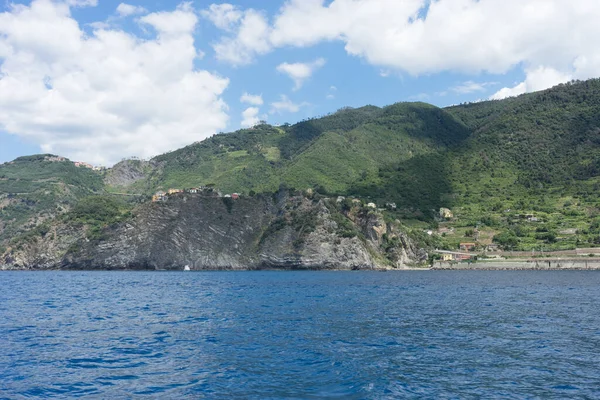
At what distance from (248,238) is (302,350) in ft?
395

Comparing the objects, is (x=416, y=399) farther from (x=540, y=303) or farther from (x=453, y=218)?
(x=453, y=218)

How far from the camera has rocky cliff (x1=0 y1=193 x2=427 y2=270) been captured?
5404 inches

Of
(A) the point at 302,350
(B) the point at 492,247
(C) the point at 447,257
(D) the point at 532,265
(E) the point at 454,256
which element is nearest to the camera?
(A) the point at 302,350

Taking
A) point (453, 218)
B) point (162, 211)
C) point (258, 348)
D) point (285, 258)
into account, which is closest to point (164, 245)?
point (162, 211)

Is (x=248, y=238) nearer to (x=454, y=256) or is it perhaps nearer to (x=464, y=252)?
(x=454, y=256)

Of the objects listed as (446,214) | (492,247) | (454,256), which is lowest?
(454,256)

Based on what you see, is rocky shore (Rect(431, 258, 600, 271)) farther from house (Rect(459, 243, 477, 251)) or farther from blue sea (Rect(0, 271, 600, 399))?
blue sea (Rect(0, 271, 600, 399))

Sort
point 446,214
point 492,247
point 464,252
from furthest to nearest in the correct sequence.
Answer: point 446,214
point 464,252
point 492,247

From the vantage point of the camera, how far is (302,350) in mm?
27484

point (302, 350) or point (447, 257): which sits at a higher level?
point (302, 350)

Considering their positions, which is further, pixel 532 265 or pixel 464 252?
pixel 464 252

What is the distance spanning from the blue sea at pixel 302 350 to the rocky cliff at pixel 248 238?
286 feet

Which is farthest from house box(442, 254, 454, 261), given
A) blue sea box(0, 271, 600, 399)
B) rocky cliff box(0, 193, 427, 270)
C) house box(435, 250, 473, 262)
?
blue sea box(0, 271, 600, 399)

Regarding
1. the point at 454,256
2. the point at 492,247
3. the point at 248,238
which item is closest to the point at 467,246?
the point at 454,256
